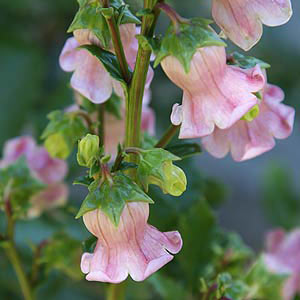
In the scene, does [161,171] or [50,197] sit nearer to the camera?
[161,171]

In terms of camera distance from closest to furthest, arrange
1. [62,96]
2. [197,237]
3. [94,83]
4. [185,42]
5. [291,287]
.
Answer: [185,42] < [94,83] < [197,237] < [291,287] < [62,96]

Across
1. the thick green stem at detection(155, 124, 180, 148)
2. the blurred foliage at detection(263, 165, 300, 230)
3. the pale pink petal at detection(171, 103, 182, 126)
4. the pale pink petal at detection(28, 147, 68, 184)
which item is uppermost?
the pale pink petal at detection(171, 103, 182, 126)

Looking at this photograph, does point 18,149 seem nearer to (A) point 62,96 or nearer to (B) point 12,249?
(B) point 12,249

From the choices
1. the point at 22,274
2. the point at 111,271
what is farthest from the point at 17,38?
the point at 111,271

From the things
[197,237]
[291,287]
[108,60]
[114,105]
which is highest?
[108,60]

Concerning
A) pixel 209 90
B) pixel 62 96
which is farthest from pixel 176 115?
pixel 62 96

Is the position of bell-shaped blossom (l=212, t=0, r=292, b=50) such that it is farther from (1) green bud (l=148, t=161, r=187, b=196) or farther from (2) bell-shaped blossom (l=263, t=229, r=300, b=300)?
(2) bell-shaped blossom (l=263, t=229, r=300, b=300)

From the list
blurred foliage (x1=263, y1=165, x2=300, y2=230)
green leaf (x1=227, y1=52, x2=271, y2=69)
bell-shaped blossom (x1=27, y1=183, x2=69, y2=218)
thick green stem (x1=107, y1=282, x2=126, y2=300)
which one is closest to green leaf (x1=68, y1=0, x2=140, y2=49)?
→ green leaf (x1=227, y1=52, x2=271, y2=69)
